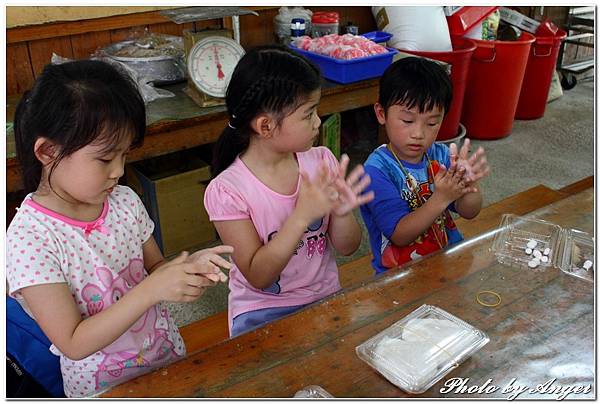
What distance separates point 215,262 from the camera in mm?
1017

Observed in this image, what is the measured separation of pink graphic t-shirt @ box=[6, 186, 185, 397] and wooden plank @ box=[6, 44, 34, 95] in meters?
1.72

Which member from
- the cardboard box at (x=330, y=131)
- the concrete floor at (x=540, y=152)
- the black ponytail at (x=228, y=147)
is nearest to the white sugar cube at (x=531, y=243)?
the black ponytail at (x=228, y=147)

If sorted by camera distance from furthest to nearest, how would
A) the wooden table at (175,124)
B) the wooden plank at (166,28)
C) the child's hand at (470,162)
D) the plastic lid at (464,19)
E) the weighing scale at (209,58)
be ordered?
the plastic lid at (464,19), the wooden plank at (166,28), the weighing scale at (209,58), the wooden table at (175,124), the child's hand at (470,162)

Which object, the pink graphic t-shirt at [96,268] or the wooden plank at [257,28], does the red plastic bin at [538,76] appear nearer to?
the wooden plank at [257,28]

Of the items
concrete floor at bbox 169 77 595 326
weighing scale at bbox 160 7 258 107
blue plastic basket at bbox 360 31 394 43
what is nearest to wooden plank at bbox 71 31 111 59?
weighing scale at bbox 160 7 258 107

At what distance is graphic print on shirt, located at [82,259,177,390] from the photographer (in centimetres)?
116

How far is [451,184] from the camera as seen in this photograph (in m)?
1.40

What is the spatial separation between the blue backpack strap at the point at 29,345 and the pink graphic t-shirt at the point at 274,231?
1.51 ft

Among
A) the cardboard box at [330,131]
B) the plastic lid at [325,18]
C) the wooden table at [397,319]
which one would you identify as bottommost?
the cardboard box at [330,131]

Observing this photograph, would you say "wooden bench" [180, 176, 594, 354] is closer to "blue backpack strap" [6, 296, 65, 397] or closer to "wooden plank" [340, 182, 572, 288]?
"wooden plank" [340, 182, 572, 288]

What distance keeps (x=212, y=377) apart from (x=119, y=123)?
503 mm

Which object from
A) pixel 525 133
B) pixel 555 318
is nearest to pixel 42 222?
pixel 555 318

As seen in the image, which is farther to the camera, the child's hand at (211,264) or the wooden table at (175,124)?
the wooden table at (175,124)

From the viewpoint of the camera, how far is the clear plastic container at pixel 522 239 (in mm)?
1312
